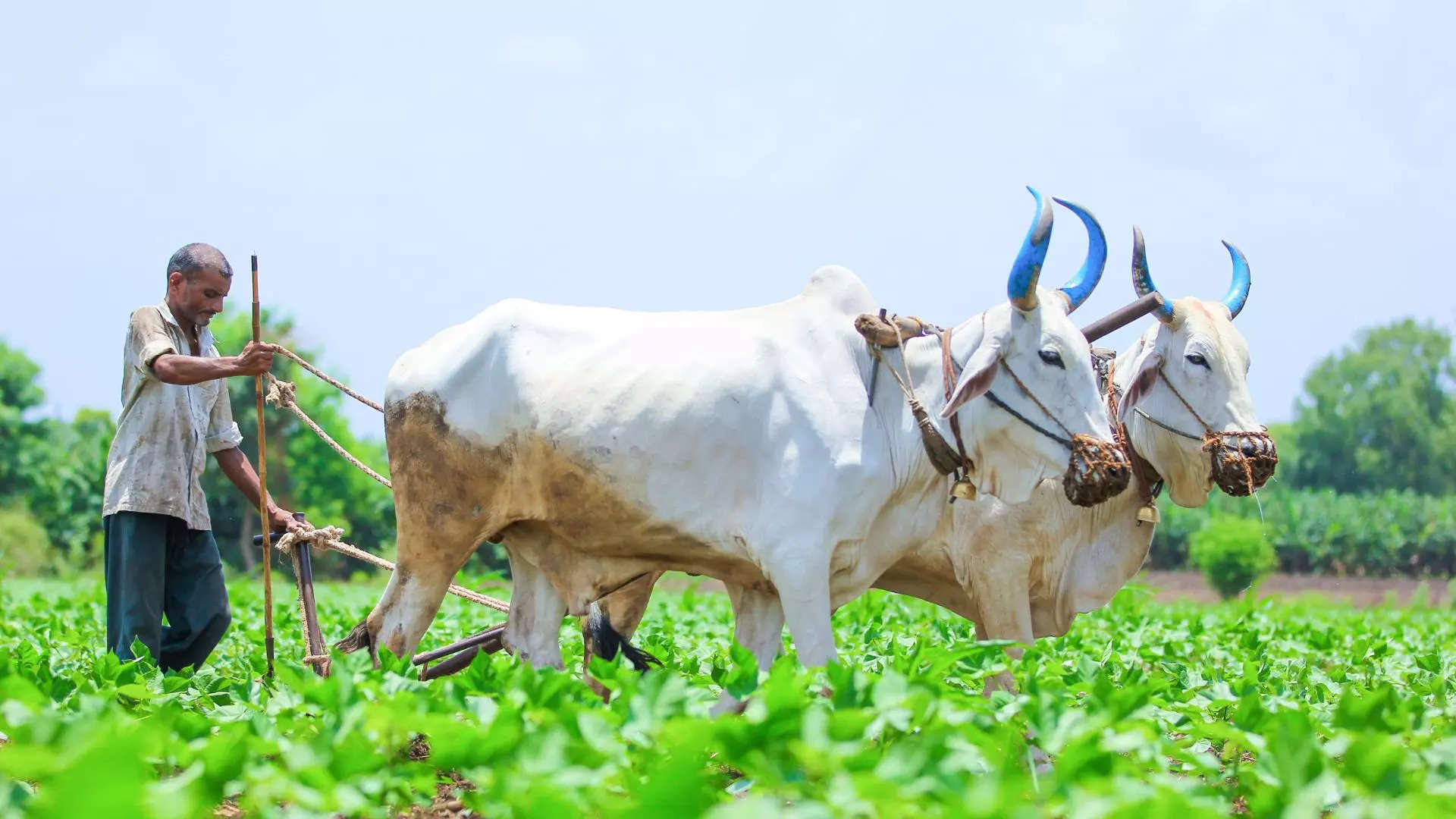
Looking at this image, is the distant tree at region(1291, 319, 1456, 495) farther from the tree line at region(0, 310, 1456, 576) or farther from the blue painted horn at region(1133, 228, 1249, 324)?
the blue painted horn at region(1133, 228, 1249, 324)

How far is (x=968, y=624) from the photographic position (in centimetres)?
761

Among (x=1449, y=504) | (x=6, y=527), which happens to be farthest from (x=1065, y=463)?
(x=1449, y=504)

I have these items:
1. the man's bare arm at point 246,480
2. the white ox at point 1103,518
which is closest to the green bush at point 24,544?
the man's bare arm at point 246,480

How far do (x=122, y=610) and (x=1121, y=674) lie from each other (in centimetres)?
382

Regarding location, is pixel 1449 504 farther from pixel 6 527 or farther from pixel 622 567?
pixel 622 567

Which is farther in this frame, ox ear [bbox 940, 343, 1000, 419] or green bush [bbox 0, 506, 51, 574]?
green bush [bbox 0, 506, 51, 574]

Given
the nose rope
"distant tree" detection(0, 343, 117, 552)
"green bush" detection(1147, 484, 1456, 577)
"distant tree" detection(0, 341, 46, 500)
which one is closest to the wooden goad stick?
the nose rope

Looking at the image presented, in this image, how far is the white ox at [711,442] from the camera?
14.2 ft

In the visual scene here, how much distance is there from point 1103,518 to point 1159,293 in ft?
3.10

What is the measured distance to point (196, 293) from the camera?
15.7 ft

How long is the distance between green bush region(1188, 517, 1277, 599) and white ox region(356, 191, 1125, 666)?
25566mm

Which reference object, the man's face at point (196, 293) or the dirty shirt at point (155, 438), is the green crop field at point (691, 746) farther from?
the man's face at point (196, 293)

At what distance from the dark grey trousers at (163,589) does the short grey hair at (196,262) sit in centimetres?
82

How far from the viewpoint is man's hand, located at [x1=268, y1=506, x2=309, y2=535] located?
5.13 metres
